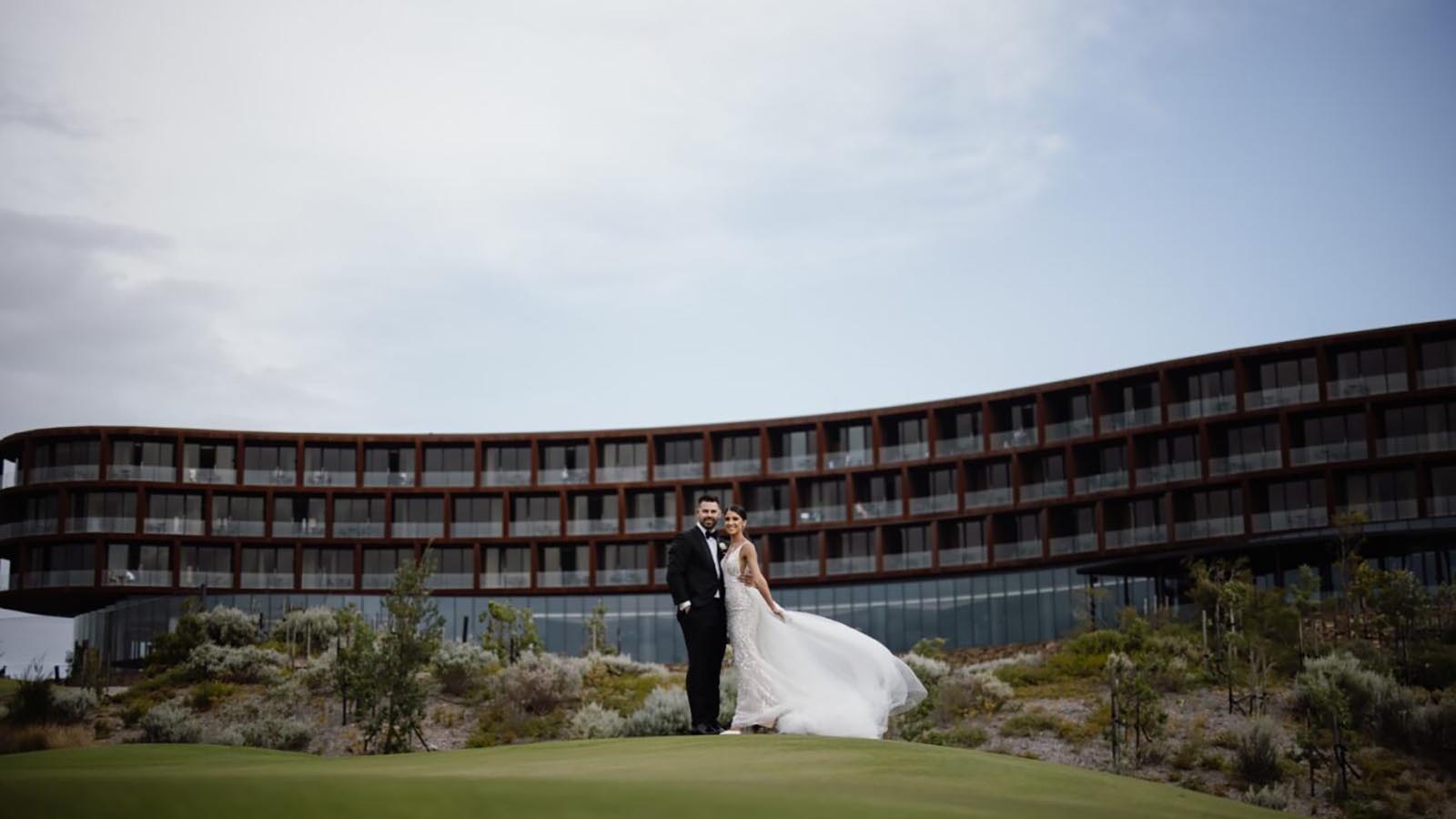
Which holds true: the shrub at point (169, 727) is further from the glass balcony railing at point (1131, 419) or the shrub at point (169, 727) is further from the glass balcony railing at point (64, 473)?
the glass balcony railing at point (64, 473)

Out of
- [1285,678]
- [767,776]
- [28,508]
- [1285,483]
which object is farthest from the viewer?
[28,508]

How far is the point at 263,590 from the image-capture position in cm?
6838

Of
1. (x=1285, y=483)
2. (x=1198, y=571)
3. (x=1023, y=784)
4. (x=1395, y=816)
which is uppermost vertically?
(x=1285, y=483)

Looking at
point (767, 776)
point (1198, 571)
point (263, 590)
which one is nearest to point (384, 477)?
point (263, 590)

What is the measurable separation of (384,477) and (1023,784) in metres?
63.1

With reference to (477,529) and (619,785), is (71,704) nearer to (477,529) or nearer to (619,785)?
(619,785)

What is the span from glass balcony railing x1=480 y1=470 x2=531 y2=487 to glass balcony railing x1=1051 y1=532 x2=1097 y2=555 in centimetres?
2373

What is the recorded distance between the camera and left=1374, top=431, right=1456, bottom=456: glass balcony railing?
54.8 metres

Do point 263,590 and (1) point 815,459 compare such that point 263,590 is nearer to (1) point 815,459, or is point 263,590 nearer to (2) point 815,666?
(1) point 815,459

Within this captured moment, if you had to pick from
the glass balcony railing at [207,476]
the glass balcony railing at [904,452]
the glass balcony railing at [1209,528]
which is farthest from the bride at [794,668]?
the glass balcony railing at [207,476]

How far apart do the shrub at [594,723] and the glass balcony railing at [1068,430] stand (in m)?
33.3

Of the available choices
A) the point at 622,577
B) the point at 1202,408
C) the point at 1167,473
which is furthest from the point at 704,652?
the point at 622,577

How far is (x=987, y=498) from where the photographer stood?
212 feet

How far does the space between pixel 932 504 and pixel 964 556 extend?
262cm
